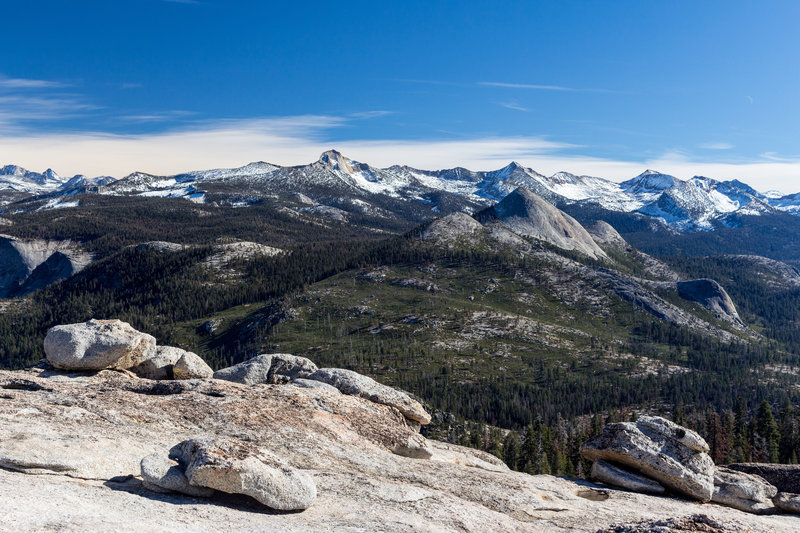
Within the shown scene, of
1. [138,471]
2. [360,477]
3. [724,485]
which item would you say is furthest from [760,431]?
[138,471]

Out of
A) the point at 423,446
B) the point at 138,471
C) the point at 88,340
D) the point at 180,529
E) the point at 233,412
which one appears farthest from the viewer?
the point at 88,340

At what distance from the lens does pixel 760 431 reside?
119 meters

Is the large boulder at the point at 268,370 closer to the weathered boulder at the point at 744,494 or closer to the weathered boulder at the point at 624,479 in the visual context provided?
the weathered boulder at the point at 624,479

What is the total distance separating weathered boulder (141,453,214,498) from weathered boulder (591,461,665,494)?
2609 centimetres

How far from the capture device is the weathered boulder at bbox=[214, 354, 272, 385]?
1766 inches

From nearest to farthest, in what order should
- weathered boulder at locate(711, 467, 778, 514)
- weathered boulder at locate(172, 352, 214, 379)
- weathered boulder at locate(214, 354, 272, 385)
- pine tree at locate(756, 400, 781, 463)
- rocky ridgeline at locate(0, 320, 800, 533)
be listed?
rocky ridgeline at locate(0, 320, 800, 533) → weathered boulder at locate(711, 467, 778, 514) → weathered boulder at locate(172, 352, 214, 379) → weathered boulder at locate(214, 354, 272, 385) → pine tree at locate(756, 400, 781, 463)

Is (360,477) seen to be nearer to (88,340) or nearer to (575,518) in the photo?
(575,518)

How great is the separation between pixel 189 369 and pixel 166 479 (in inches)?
928

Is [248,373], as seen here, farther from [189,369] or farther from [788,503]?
[788,503]

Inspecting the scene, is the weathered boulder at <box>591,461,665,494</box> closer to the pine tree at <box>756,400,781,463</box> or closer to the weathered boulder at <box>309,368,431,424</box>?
the weathered boulder at <box>309,368,431,424</box>

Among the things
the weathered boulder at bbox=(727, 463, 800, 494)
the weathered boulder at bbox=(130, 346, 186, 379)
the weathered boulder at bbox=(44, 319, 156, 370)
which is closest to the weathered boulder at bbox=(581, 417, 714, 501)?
the weathered boulder at bbox=(727, 463, 800, 494)

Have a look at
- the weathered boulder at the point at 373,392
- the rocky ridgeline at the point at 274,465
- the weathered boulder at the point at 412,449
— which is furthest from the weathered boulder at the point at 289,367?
the weathered boulder at the point at 412,449

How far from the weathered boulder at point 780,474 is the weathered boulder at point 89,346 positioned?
159 feet

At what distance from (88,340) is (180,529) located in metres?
28.0
